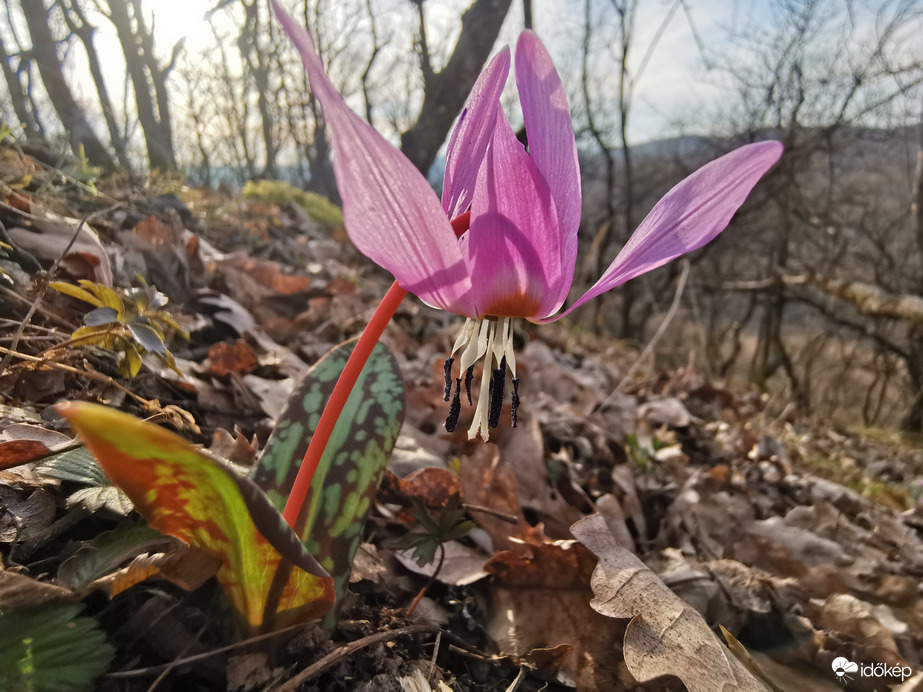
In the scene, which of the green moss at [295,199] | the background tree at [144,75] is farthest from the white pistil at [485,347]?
the background tree at [144,75]

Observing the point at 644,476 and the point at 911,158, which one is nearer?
the point at 644,476

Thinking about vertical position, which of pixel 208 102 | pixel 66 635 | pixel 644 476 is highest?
pixel 208 102

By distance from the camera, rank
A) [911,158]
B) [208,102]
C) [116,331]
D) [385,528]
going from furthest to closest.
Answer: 1. [208,102]
2. [911,158]
3. [385,528]
4. [116,331]

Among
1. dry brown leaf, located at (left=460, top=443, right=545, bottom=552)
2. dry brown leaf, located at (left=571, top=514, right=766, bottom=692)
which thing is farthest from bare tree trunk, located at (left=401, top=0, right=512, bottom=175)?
dry brown leaf, located at (left=571, top=514, right=766, bottom=692)

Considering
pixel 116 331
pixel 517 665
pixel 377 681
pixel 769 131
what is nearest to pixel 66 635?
pixel 377 681

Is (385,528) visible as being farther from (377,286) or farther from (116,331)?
(377,286)

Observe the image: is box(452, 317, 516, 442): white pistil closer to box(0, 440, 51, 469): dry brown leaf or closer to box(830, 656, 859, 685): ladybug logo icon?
box(0, 440, 51, 469): dry brown leaf

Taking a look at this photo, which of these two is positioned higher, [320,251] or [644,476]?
[320,251]
